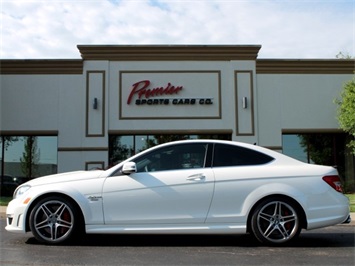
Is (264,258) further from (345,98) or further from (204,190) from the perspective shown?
(345,98)

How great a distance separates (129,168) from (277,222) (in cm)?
220

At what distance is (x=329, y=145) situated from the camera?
1842cm

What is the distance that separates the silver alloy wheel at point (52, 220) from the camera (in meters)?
6.16

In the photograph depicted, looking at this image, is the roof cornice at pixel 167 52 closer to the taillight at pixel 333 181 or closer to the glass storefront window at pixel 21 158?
the glass storefront window at pixel 21 158

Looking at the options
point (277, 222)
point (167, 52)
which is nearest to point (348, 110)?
point (167, 52)

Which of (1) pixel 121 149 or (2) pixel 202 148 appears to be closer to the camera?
(2) pixel 202 148

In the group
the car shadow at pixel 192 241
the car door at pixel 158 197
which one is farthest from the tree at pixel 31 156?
the car door at pixel 158 197

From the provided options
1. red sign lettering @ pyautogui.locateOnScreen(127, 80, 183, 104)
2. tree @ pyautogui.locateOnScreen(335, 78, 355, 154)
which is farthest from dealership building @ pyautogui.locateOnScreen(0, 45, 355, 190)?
tree @ pyautogui.locateOnScreen(335, 78, 355, 154)

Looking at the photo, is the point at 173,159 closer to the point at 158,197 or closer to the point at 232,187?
the point at 158,197

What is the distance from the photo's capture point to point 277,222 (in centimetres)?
618

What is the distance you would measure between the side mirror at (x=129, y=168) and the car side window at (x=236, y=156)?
116cm

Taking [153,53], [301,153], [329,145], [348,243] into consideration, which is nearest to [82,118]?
[153,53]

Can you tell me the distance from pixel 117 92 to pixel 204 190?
40.5 feet

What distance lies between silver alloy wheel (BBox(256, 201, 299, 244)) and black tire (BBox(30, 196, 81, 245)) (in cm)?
259
